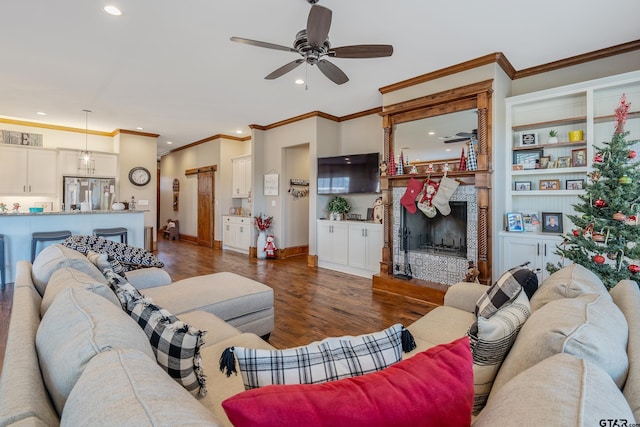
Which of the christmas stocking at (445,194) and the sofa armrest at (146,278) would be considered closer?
the sofa armrest at (146,278)

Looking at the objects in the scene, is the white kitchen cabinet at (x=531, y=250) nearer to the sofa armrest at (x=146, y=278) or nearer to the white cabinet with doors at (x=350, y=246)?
the white cabinet with doors at (x=350, y=246)

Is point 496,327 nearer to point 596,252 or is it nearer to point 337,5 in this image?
point 596,252

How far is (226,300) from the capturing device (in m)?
2.21

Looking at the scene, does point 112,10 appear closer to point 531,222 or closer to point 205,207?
point 531,222

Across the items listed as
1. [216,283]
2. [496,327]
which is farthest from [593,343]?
[216,283]

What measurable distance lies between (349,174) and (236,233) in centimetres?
332

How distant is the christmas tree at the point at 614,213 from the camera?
2.42 meters

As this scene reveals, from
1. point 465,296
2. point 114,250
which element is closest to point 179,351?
point 465,296

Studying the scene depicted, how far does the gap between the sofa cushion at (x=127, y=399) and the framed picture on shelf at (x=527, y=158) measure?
421cm

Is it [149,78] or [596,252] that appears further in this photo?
[149,78]

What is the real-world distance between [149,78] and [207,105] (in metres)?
1.22

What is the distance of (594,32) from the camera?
295 cm

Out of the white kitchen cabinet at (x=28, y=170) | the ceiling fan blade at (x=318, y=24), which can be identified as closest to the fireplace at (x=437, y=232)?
the ceiling fan blade at (x=318, y=24)

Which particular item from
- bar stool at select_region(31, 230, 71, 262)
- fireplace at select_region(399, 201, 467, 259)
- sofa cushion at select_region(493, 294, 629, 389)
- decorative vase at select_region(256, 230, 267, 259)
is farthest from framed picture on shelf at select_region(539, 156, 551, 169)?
bar stool at select_region(31, 230, 71, 262)
